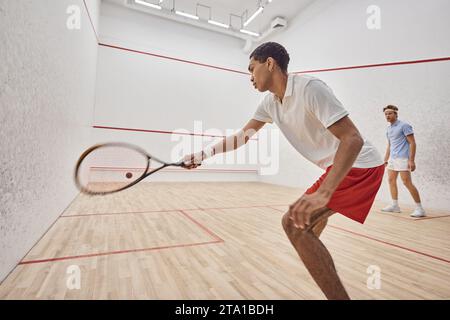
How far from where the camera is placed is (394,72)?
352cm

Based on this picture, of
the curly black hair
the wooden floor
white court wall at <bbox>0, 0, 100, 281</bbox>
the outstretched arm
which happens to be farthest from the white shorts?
white court wall at <bbox>0, 0, 100, 281</bbox>

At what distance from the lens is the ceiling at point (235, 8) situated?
5055 millimetres

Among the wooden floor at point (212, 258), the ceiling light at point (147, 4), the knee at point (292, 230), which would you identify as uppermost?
the ceiling light at point (147, 4)

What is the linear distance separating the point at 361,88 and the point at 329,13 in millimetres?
1673

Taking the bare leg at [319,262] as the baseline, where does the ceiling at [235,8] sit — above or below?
above

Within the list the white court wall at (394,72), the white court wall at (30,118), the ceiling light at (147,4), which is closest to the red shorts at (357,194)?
the white court wall at (30,118)

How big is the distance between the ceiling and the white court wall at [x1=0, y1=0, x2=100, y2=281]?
3770 millimetres

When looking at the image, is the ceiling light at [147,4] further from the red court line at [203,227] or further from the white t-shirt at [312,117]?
the white t-shirt at [312,117]

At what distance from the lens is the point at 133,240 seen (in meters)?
1.57

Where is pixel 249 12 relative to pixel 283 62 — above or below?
above

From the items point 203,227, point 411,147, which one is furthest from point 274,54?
point 411,147

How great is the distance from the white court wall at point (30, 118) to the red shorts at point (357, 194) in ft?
3.90

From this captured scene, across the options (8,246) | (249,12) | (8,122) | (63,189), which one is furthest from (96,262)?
(249,12)
